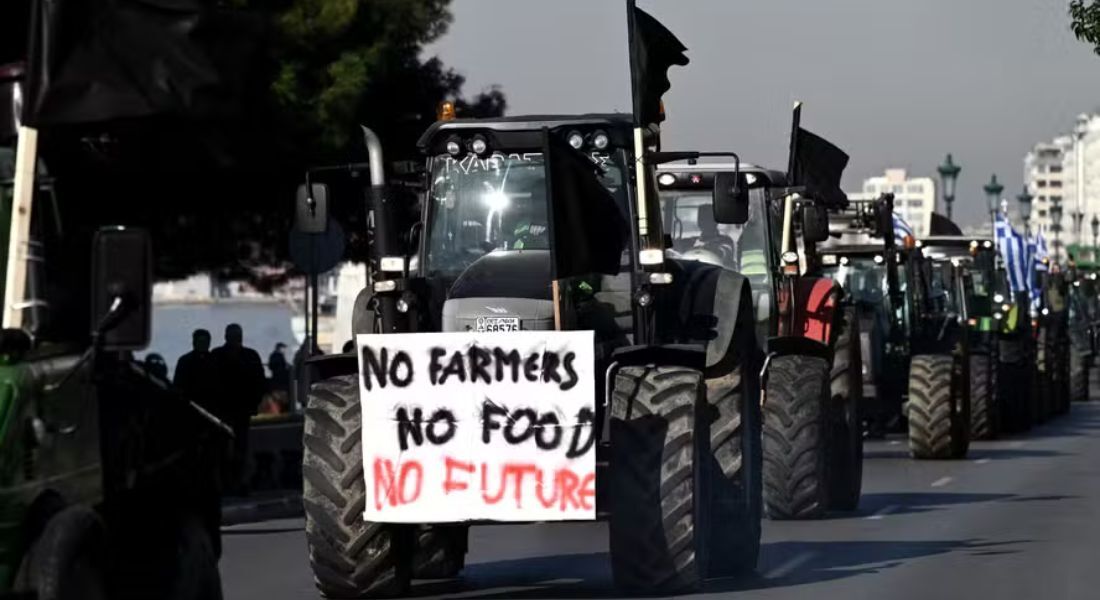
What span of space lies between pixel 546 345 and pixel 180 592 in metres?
5.13

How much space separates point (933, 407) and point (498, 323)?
16974 millimetres

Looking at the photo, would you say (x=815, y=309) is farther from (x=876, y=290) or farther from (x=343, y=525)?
(x=876, y=290)

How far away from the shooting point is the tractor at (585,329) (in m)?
15.2

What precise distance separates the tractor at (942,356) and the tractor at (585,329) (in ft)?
47.0

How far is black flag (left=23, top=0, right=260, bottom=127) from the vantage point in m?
9.46

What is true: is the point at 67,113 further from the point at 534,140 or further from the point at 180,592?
the point at 534,140

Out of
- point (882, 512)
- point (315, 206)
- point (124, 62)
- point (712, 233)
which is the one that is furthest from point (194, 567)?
point (882, 512)

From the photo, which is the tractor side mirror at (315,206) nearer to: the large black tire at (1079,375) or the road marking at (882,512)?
the road marking at (882,512)

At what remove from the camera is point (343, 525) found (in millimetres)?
15305

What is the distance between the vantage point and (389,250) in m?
16.3

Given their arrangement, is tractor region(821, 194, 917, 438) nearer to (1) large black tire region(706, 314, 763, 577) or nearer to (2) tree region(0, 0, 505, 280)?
(2) tree region(0, 0, 505, 280)

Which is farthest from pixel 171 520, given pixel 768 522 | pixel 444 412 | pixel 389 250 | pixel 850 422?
pixel 850 422

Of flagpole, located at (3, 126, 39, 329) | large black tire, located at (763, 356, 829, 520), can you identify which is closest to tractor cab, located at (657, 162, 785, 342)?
large black tire, located at (763, 356, 829, 520)

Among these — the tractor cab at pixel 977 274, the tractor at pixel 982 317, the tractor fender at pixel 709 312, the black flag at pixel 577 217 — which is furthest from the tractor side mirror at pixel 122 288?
the tractor cab at pixel 977 274
